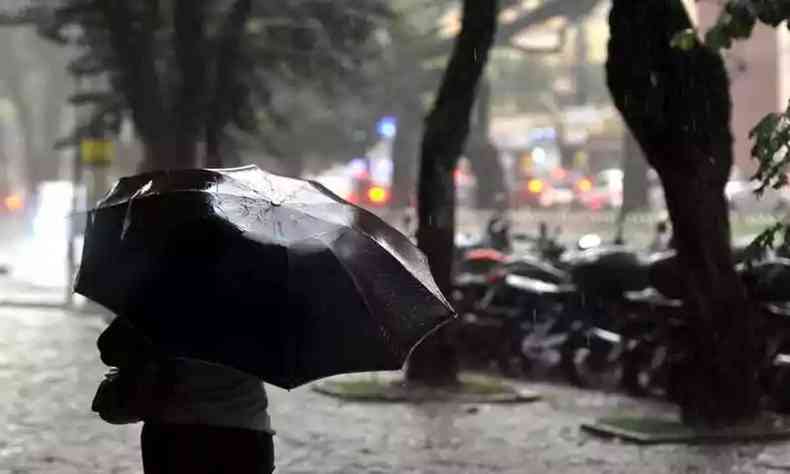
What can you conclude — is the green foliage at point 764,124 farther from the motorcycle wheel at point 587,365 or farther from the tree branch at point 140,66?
the tree branch at point 140,66

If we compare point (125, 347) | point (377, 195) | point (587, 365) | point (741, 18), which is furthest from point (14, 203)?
point (125, 347)

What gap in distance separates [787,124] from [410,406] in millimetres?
7452

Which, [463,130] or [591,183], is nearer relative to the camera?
[463,130]

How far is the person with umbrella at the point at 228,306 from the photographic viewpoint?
5.32 metres

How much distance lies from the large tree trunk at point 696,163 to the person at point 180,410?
22.2 ft

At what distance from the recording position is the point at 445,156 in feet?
49.3

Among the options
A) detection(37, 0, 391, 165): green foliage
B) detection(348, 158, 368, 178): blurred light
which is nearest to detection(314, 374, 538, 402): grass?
detection(37, 0, 391, 165): green foliage

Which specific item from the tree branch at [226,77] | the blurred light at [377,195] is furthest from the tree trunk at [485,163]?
the tree branch at [226,77]

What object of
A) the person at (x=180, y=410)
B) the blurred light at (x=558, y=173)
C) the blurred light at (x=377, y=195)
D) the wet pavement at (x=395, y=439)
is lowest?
the wet pavement at (x=395, y=439)

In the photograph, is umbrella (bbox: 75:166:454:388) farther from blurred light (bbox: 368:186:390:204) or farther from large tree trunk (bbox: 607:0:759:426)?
blurred light (bbox: 368:186:390:204)

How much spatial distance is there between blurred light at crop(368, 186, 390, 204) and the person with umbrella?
3709cm

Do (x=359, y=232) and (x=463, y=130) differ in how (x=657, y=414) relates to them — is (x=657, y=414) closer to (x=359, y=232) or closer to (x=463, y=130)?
(x=463, y=130)

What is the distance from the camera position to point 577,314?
16.1 m

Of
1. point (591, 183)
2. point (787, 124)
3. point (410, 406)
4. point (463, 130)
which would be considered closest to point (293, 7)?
point (463, 130)
